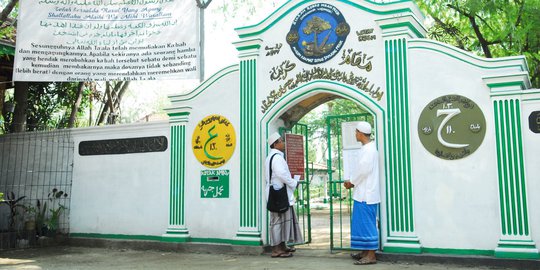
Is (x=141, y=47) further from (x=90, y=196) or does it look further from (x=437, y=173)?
(x=437, y=173)

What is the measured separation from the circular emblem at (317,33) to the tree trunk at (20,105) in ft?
23.1

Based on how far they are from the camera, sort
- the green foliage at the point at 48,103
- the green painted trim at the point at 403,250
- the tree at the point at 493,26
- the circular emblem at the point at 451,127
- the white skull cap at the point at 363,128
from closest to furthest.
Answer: the circular emblem at the point at 451,127
the green painted trim at the point at 403,250
the white skull cap at the point at 363,128
the tree at the point at 493,26
the green foliage at the point at 48,103

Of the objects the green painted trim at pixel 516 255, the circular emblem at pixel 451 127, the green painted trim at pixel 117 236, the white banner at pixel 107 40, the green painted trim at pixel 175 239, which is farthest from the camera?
the white banner at pixel 107 40

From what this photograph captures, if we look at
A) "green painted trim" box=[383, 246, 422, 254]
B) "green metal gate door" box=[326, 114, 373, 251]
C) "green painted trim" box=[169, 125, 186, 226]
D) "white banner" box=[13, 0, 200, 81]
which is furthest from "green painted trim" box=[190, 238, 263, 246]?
"white banner" box=[13, 0, 200, 81]

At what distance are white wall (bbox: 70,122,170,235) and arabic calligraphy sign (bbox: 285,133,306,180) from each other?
2193 millimetres

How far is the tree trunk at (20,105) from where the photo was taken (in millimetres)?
11023

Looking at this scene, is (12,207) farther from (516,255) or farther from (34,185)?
(516,255)

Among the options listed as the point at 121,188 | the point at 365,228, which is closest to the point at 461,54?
the point at 365,228

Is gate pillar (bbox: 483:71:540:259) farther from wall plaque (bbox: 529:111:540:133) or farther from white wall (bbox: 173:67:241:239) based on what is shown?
white wall (bbox: 173:67:241:239)

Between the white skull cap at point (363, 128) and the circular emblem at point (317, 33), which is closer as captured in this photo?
the white skull cap at point (363, 128)

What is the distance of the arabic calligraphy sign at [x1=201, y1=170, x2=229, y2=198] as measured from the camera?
761 centimetres

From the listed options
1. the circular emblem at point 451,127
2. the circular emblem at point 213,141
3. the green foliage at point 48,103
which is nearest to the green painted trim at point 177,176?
the circular emblem at point 213,141

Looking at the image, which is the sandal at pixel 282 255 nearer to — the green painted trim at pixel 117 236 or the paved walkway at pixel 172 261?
the paved walkway at pixel 172 261

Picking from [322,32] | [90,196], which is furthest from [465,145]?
[90,196]
